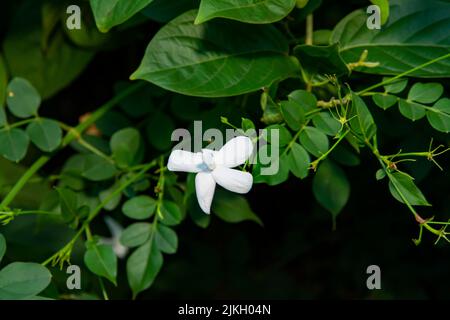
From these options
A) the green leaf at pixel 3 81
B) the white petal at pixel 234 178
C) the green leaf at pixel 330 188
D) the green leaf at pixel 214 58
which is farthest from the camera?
the green leaf at pixel 3 81

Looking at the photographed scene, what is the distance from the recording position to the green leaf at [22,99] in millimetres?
966

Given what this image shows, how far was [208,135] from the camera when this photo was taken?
86 centimetres

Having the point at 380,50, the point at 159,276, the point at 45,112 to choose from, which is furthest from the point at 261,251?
the point at 380,50

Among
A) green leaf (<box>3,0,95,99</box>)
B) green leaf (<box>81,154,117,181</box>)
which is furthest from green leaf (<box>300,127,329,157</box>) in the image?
green leaf (<box>3,0,95,99</box>)

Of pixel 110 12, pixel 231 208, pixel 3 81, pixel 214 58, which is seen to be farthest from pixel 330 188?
pixel 3 81

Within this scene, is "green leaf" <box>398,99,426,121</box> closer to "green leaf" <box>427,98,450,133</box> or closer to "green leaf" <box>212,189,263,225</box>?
"green leaf" <box>427,98,450,133</box>

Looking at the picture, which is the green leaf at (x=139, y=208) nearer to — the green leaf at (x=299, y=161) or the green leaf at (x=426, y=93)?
the green leaf at (x=299, y=161)

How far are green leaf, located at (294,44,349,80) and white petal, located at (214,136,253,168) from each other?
0.16 metres

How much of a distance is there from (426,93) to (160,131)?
1.38 ft


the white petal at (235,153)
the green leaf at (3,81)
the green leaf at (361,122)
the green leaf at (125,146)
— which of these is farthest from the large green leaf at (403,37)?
the green leaf at (3,81)

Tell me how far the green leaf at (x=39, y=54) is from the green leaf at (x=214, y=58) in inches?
16.0

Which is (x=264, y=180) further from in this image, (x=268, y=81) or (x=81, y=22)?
(x=81, y=22)

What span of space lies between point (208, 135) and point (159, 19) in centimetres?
17

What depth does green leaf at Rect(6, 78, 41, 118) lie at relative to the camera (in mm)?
966
